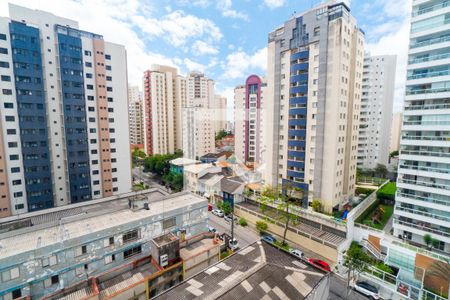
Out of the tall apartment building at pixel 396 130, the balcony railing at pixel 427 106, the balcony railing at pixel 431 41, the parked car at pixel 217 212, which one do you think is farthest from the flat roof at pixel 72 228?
the tall apartment building at pixel 396 130

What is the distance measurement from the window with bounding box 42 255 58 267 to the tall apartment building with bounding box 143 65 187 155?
168 feet

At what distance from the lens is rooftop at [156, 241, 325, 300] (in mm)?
11821

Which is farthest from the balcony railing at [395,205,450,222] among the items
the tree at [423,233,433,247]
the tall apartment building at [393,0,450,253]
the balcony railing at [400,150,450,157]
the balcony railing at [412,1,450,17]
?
the balcony railing at [412,1,450,17]

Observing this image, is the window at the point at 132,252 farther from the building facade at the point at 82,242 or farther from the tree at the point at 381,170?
the tree at the point at 381,170

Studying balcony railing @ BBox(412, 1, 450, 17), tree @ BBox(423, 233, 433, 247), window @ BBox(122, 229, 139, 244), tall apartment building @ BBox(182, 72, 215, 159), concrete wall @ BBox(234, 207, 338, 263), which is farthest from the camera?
tall apartment building @ BBox(182, 72, 215, 159)

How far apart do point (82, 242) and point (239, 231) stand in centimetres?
1787

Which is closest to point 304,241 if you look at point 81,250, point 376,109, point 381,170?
point 81,250

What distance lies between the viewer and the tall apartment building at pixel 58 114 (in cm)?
2639

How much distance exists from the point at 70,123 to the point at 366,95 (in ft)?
183

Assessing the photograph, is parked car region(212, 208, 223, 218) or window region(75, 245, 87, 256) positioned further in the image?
parked car region(212, 208, 223, 218)

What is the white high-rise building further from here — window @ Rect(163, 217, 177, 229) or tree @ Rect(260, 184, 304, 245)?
window @ Rect(163, 217, 177, 229)

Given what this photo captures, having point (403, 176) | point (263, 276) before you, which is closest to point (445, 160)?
point (403, 176)

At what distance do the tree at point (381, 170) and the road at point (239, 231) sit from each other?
34263 millimetres

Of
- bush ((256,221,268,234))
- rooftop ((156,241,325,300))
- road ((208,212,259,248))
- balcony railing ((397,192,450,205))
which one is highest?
balcony railing ((397,192,450,205))
